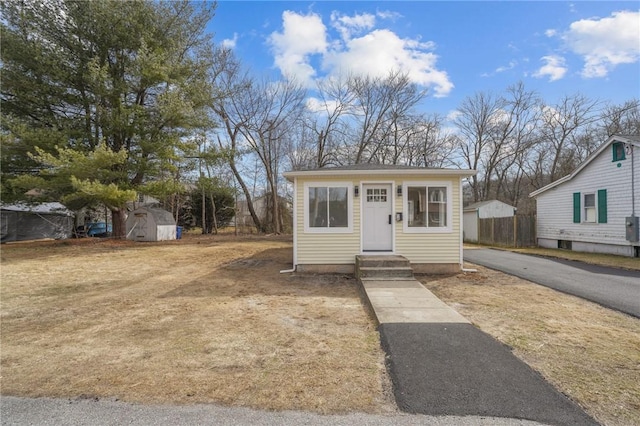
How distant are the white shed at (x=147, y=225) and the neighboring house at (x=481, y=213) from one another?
18771mm

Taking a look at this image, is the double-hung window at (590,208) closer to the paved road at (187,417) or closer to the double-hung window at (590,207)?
the double-hung window at (590,207)

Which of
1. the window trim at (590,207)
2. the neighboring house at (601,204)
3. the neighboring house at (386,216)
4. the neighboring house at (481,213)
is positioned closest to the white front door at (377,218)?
the neighboring house at (386,216)

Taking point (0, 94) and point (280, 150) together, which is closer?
point (0, 94)

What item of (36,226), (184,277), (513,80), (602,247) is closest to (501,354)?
(184,277)

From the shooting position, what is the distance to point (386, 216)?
8.52m

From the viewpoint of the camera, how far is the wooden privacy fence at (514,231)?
55.7ft

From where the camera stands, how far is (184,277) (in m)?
8.22

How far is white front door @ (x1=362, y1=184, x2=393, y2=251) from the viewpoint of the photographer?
851 centimetres

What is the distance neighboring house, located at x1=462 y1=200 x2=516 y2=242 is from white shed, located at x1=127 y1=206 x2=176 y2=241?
18771mm

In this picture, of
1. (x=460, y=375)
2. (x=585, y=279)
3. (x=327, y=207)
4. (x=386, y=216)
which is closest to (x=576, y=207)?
(x=585, y=279)

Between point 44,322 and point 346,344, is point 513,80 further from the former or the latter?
point 44,322

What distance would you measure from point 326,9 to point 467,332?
12897 mm

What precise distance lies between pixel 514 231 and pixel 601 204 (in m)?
4.67

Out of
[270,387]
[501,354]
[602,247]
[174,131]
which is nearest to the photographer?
[270,387]
